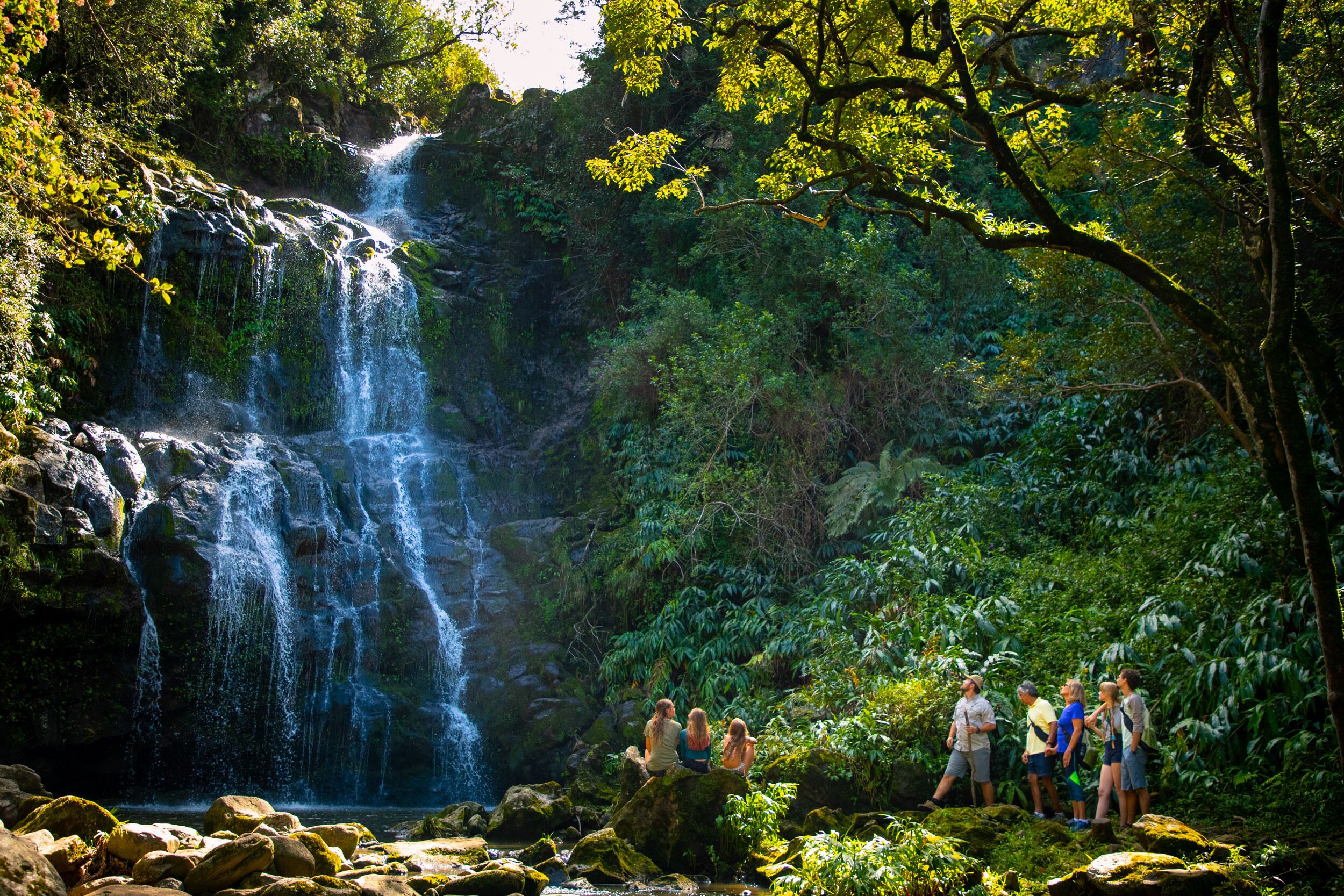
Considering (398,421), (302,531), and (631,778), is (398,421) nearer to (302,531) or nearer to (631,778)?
(302,531)

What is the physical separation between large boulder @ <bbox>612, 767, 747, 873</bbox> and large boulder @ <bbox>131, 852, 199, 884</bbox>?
362 cm

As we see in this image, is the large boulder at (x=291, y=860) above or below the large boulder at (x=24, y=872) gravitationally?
below

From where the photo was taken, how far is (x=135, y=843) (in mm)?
6531

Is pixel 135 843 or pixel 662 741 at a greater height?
pixel 662 741

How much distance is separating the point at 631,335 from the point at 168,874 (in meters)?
12.1

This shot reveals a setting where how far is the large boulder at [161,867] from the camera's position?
6.00 meters

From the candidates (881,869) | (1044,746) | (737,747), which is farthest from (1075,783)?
(881,869)

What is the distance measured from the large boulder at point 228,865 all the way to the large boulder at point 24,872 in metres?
0.94

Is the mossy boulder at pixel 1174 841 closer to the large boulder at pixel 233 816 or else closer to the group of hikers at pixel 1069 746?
the group of hikers at pixel 1069 746

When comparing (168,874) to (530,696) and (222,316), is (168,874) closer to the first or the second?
(530,696)

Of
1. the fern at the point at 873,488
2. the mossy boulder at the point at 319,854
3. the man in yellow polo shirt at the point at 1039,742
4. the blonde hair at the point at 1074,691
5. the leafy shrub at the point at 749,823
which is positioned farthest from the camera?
the fern at the point at 873,488

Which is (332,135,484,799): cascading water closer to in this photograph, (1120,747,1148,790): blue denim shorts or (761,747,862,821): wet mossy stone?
(761,747,862,821): wet mossy stone

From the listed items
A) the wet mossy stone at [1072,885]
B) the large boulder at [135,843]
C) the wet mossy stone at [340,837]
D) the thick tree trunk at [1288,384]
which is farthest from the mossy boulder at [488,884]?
the thick tree trunk at [1288,384]

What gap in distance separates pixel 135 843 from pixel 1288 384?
27.2 ft
